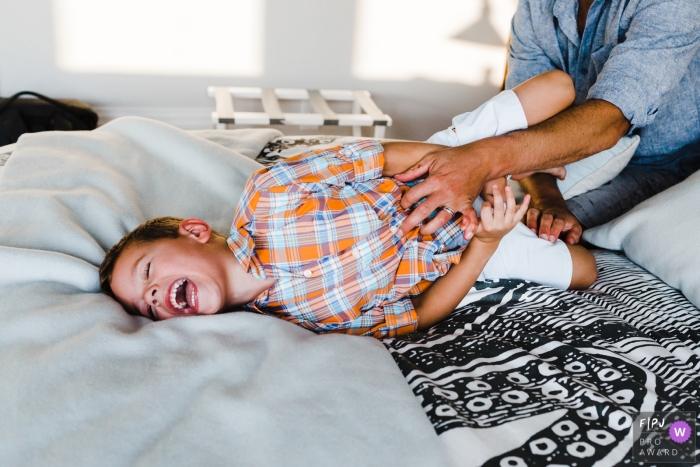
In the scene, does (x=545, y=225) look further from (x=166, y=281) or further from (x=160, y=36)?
(x=160, y=36)

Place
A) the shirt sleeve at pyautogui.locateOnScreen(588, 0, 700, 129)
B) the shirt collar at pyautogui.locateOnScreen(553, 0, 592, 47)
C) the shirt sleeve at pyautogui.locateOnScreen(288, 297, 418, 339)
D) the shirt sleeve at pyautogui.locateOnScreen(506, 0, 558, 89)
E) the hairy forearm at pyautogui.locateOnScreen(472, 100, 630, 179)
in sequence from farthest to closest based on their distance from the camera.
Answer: the shirt sleeve at pyautogui.locateOnScreen(506, 0, 558, 89) → the shirt collar at pyautogui.locateOnScreen(553, 0, 592, 47) → the shirt sleeve at pyautogui.locateOnScreen(588, 0, 700, 129) → the hairy forearm at pyautogui.locateOnScreen(472, 100, 630, 179) → the shirt sleeve at pyautogui.locateOnScreen(288, 297, 418, 339)

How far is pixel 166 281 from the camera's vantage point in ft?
3.30

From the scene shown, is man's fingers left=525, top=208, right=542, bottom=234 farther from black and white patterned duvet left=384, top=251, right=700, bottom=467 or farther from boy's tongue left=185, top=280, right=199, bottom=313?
boy's tongue left=185, top=280, right=199, bottom=313

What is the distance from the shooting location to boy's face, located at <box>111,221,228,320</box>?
1000 mm

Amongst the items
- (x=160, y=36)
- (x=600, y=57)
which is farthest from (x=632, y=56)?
(x=160, y=36)

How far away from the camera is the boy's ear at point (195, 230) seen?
3.57 feet

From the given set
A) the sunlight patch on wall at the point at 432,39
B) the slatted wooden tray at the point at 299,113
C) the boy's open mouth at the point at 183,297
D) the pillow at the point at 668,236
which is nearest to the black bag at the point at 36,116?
the slatted wooden tray at the point at 299,113

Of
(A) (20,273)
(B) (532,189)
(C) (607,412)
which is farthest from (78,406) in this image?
(B) (532,189)

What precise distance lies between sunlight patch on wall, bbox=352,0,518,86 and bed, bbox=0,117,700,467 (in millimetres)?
2059

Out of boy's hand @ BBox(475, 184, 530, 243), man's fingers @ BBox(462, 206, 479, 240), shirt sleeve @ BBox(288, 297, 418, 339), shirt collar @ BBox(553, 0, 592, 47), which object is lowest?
shirt sleeve @ BBox(288, 297, 418, 339)

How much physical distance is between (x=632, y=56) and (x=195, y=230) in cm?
102

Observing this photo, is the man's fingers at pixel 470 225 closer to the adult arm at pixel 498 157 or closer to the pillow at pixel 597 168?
the adult arm at pixel 498 157

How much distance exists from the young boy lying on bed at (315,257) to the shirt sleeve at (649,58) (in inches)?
18.3

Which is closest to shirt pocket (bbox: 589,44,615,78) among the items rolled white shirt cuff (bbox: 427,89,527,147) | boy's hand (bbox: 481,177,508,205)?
rolled white shirt cuff (bbox: 427,89,527,147)
